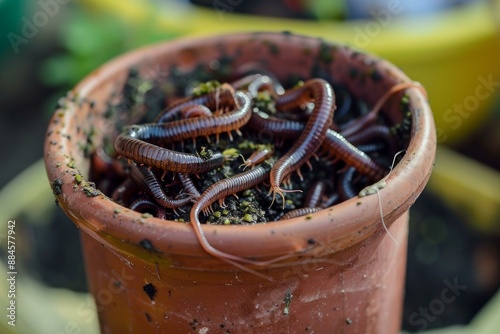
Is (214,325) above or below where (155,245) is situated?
below

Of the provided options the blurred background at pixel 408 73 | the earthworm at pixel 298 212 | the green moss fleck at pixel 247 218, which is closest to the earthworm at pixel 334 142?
the earthworm at pixel 298 212

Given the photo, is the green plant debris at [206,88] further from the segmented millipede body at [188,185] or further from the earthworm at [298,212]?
the earthworm at [298,212]

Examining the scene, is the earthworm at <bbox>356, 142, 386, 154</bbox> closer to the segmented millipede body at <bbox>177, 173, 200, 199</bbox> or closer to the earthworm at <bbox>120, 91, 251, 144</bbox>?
the earthworm at <bbox>120, 91, 251, 144</bbox>

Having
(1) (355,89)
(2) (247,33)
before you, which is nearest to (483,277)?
(1) (355,89)

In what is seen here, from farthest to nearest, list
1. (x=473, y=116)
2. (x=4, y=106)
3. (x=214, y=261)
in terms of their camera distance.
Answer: (x=4, y=106) → (x=473, y=116) → (x=214, y=261)

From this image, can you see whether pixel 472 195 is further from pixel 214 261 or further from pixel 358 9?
pixel 214 261

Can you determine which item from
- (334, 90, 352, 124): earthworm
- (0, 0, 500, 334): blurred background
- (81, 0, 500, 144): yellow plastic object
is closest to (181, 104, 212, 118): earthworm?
(334, 90, 352, 124): earthworm

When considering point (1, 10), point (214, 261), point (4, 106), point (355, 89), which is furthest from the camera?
point (4, 106)

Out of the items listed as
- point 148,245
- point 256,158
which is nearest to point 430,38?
point 256,158
